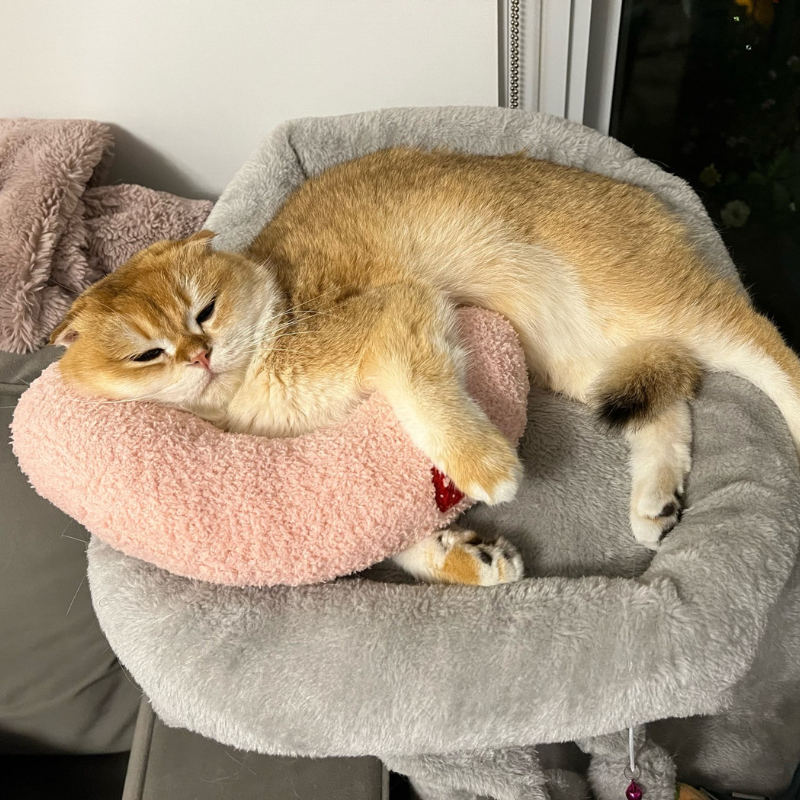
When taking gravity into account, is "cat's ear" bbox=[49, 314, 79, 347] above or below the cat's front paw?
above

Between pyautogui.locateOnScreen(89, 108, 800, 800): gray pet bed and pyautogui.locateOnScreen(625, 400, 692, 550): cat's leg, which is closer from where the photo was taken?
pyautogui.locateOnScreen(89, 108, 800, 800): gray pet bed

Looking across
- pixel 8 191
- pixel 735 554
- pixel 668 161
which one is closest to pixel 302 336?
pixel 735 554

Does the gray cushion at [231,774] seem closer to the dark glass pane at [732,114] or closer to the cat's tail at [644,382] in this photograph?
the cat's tail at [644,382]

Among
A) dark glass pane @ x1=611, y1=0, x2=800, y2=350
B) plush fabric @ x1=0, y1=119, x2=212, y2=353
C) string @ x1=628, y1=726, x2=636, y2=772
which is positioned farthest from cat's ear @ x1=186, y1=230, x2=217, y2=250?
dark glass pane @ x1=611, y1=0, x2=800, y2=350

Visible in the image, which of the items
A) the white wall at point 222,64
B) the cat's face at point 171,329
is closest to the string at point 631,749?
the cat's face at point 171,329

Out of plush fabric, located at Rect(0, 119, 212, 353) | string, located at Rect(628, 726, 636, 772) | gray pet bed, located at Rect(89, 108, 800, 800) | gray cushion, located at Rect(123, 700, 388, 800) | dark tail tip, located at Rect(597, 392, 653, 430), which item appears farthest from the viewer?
plush fabric, located at Rect(0, 119, 212, 353)

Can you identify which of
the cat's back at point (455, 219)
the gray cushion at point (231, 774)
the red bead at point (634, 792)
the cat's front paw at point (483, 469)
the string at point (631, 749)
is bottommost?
the gray cushion at point (231, 774)

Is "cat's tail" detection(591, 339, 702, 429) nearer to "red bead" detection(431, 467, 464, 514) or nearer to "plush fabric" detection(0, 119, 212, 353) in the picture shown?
"red bead" detection(431, 467, 464, 514)

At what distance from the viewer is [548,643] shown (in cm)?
89

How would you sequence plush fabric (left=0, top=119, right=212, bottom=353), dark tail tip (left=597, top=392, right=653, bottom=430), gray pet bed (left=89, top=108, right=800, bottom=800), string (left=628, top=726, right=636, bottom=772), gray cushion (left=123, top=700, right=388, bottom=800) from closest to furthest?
1. gray pet bed (left=89, top=108, right=800, bottom=800)
2. string (left=628, top=726, right=636, bottom=772)
3. gray cushion (left=123, top=700, right=388, bottom=800)
4. dark tail tip (left=597, top=392, right=653, bottom=430)
5. plush fabric (left=0, top=119, right=212, bottom=353)

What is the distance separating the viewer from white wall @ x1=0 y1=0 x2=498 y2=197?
4.85ft

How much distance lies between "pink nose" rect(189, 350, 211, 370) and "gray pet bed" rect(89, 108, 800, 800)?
1.04 ft

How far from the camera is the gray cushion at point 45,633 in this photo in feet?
4.08

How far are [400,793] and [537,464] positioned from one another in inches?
23.5
